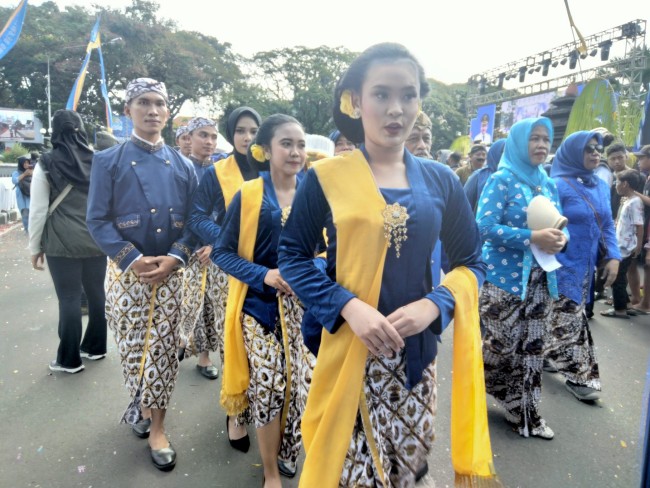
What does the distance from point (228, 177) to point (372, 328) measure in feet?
7.29

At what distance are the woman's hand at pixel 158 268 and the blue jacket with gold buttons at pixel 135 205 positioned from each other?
2.3 inches

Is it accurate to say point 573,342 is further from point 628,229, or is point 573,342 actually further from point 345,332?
point 628,229

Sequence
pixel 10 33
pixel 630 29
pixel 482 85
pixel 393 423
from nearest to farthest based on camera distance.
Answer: pixel 393 423, pixel 10 33, pixel 630 29, pixel 482 85

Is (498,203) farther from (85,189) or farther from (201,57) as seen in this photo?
(201,57)

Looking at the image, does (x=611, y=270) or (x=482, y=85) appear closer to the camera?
(x=611, y=270)

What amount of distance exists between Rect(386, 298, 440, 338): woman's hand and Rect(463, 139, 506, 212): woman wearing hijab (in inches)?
108

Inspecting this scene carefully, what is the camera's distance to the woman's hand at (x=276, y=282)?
220cm

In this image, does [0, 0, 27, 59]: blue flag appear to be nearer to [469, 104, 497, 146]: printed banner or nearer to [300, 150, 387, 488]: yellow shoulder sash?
[300, 150, 387, 488]: yellow shoulder sash

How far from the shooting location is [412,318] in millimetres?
1396

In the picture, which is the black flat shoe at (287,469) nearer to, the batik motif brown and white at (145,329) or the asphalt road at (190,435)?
the asphalt road at (190,435)

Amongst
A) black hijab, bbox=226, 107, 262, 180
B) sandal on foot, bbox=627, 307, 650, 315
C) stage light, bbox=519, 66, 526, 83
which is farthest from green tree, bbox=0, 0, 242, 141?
sandal on foot, bbox=627, 307, 650, 315

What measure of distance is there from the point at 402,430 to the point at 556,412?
235cm

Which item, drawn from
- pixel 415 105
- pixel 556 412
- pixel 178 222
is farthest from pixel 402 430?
pixel 556 412

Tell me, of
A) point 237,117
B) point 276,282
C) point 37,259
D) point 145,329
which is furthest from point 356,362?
point 37,259
